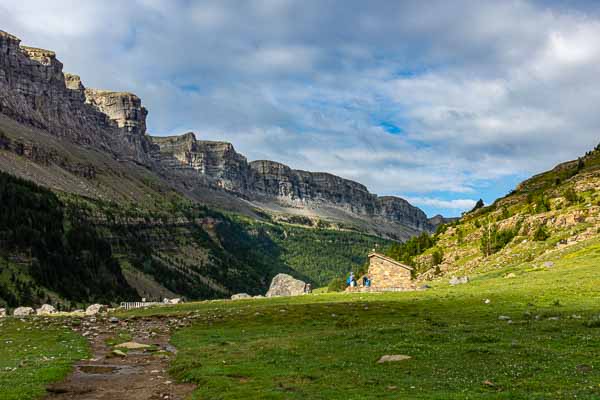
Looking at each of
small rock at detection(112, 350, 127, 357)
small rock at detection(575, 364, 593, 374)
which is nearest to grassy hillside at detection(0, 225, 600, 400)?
small rock at detection(575, 364, 593, 374)

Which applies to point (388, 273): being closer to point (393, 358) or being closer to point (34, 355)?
point (34, 355)

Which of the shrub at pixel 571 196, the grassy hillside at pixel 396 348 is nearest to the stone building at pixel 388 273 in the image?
the grassy hillside at pixel 396 348

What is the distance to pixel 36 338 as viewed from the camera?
4794cm

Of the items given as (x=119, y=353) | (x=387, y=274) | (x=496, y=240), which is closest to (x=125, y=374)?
(x=119, y=353)

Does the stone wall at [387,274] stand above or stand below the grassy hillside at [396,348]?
above

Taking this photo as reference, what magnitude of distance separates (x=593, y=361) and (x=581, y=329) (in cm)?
847

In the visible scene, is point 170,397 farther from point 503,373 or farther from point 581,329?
point 581,329

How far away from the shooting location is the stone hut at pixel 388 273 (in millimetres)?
87312

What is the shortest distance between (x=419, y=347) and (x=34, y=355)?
26.8 m

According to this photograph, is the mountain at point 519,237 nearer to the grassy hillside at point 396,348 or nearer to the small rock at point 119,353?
the grassy hillside at point 396,348

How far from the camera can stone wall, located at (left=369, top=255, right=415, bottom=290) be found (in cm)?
8729

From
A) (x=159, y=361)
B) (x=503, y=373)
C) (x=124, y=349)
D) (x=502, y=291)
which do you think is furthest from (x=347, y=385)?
(x=502, y=291)

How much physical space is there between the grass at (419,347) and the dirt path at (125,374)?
1.36 metres

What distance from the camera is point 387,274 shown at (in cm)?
8781
